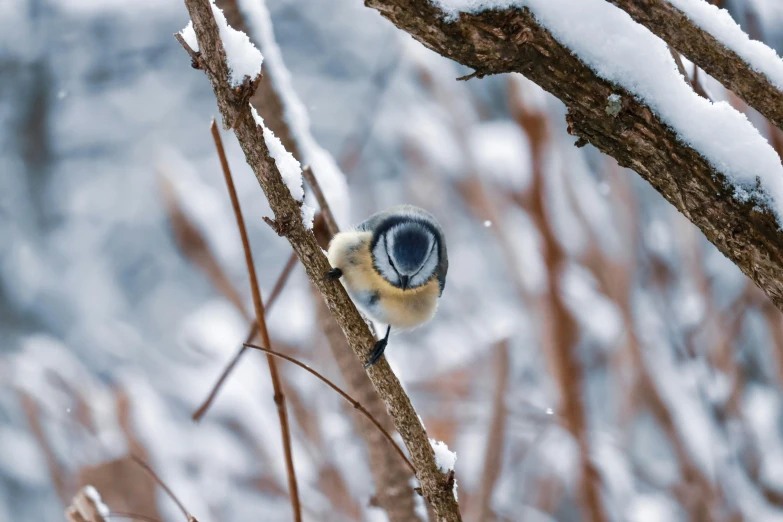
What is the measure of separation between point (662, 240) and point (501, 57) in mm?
2933

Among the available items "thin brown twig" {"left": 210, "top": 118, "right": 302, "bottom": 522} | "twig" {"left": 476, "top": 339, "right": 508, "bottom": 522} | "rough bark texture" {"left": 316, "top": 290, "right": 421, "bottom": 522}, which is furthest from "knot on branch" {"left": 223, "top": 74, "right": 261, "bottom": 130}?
"twig" {"left": 476, "top": 339, "right": 508, "bottom": 522}

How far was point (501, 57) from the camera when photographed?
940mm

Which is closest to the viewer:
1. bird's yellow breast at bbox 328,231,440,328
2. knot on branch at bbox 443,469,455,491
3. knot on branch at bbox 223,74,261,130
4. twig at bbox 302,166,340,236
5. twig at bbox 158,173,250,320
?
knot on branch at bbox 223,74,261,130

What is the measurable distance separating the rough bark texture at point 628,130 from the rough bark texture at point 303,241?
0.24 meters

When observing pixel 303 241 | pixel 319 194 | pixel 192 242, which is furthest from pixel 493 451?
pixel 192 242

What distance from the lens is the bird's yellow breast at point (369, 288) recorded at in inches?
72.6

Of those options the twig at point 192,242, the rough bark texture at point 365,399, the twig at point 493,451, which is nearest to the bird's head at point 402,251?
the rough bark texture at point 365,399

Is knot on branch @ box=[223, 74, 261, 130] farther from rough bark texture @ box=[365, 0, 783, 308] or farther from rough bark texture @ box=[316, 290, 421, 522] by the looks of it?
rough bark texture @ box=[316, 290, 421, 522]

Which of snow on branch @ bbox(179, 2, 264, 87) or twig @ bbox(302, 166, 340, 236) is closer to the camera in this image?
snow on branch @ bbox(179, 2, 264, 87)

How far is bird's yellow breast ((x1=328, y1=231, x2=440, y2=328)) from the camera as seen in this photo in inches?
72.6

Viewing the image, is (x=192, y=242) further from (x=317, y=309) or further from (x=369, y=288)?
(x=369, y=288)

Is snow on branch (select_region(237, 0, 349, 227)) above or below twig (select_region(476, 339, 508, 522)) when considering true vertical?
above

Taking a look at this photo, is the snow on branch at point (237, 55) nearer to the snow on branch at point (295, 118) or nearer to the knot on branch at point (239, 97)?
the knot on branch at point (239, 97)

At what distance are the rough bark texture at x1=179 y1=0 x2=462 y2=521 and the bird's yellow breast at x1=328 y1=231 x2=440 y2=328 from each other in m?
0.74
